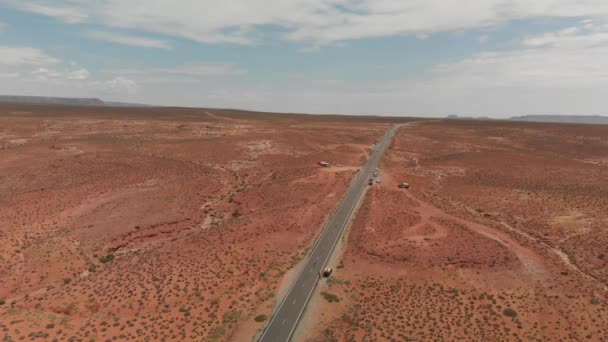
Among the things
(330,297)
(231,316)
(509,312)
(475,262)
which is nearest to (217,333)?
(231,316)

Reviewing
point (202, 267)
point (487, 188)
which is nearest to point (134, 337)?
point (202, 267)

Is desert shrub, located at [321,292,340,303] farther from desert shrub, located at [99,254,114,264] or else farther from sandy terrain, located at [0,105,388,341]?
desert shrub, located at [99,254,114,264]

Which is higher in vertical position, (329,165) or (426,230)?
(329,165)

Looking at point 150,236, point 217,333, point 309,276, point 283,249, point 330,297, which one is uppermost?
point 150,236

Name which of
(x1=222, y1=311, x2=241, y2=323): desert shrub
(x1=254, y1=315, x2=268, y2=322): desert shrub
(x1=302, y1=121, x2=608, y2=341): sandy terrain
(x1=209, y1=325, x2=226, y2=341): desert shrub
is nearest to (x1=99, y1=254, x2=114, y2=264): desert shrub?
(x1=222, y1=311, x2=241, y2=323): desert shrub

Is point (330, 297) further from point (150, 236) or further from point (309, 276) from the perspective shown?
point (150, 236)

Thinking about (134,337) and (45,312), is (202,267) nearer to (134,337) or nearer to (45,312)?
(134,337)
